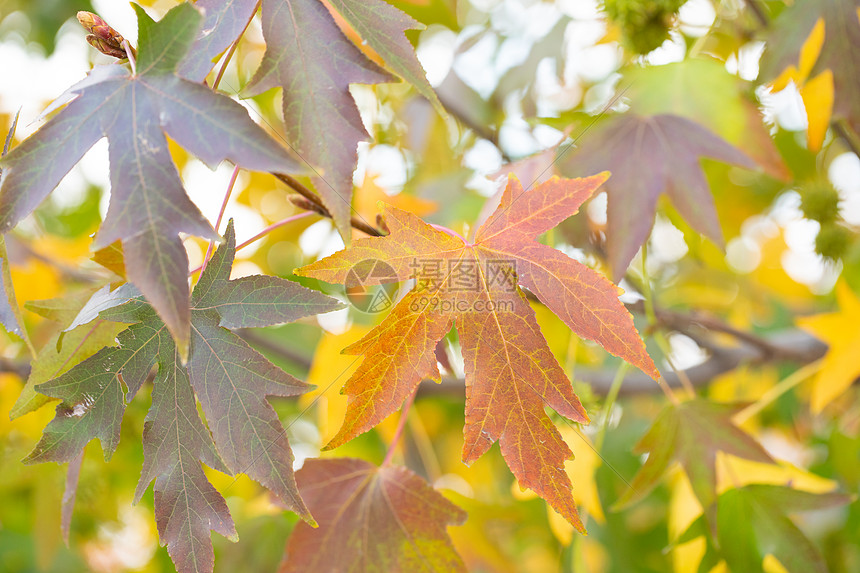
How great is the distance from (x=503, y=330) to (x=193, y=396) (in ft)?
1.02

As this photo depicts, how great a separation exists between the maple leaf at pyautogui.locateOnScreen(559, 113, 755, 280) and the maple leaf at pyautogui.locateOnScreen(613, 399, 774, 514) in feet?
0.92

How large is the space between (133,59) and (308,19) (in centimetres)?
17

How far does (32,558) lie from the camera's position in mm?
1820

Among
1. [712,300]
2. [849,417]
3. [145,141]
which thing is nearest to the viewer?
[145,141]

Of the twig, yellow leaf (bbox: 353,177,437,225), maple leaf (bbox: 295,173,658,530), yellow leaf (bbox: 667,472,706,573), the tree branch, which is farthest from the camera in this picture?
the tree branch

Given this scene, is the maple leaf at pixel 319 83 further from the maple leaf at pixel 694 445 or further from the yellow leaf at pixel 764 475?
the yellow leaf at pixel 764 475

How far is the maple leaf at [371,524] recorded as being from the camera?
0.76m

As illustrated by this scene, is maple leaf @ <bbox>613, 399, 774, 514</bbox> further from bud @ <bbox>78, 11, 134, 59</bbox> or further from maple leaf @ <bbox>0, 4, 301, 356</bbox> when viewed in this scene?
bud @ <bbox>78, 11, 134, 59</bbox>

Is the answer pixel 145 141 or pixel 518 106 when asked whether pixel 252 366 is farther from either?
pixel 518 106

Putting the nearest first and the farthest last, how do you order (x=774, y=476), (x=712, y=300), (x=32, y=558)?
(x=774, y=476)
(x=32, y=558)
(x=712, y=300)

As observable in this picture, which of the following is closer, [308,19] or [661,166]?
[308,19]

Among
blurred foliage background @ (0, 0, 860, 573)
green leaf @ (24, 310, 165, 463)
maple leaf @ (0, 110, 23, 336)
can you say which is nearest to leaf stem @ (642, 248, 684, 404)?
blurred foliage background @ (0, 0, 860, 573)

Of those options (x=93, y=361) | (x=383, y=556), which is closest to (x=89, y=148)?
(x=93, y=361)

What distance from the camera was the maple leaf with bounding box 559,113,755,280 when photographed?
0.81 meters
